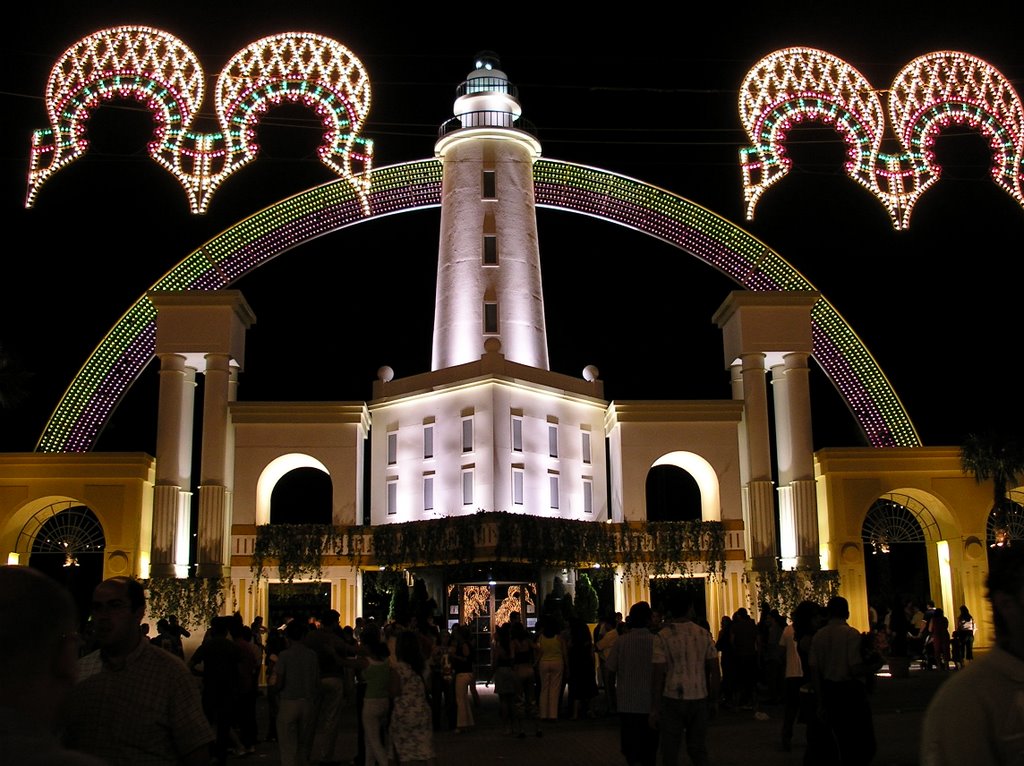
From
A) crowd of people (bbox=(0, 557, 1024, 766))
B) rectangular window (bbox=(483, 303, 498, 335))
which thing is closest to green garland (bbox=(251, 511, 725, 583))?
rectangular window (bbox=(483, 303, 498, 335))

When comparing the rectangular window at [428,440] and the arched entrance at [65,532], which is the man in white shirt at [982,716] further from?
the rectangular window at [428,440]

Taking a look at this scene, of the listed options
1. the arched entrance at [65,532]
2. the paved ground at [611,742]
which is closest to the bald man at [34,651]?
the paved ground at [611,742]

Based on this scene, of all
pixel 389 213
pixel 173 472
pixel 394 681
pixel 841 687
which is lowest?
pixel 841 687

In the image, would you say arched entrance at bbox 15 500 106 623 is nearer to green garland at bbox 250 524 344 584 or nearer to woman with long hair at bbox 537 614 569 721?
green garland at bbox 250 524 344 584

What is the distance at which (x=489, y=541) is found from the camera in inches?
1372

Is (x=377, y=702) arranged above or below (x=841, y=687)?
below

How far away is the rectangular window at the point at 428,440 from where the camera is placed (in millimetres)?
39406

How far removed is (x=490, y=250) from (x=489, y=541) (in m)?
12.6

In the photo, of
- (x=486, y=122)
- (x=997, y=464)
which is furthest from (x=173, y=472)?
(x=997, y=464)

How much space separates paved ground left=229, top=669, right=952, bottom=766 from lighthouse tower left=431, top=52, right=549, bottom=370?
21195 millimetres

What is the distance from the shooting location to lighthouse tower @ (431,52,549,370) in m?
42.4

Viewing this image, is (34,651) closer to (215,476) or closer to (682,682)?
(682,682)

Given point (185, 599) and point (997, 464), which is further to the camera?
point (997, 464)

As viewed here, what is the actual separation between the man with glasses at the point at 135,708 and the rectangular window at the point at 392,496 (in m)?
34.2
